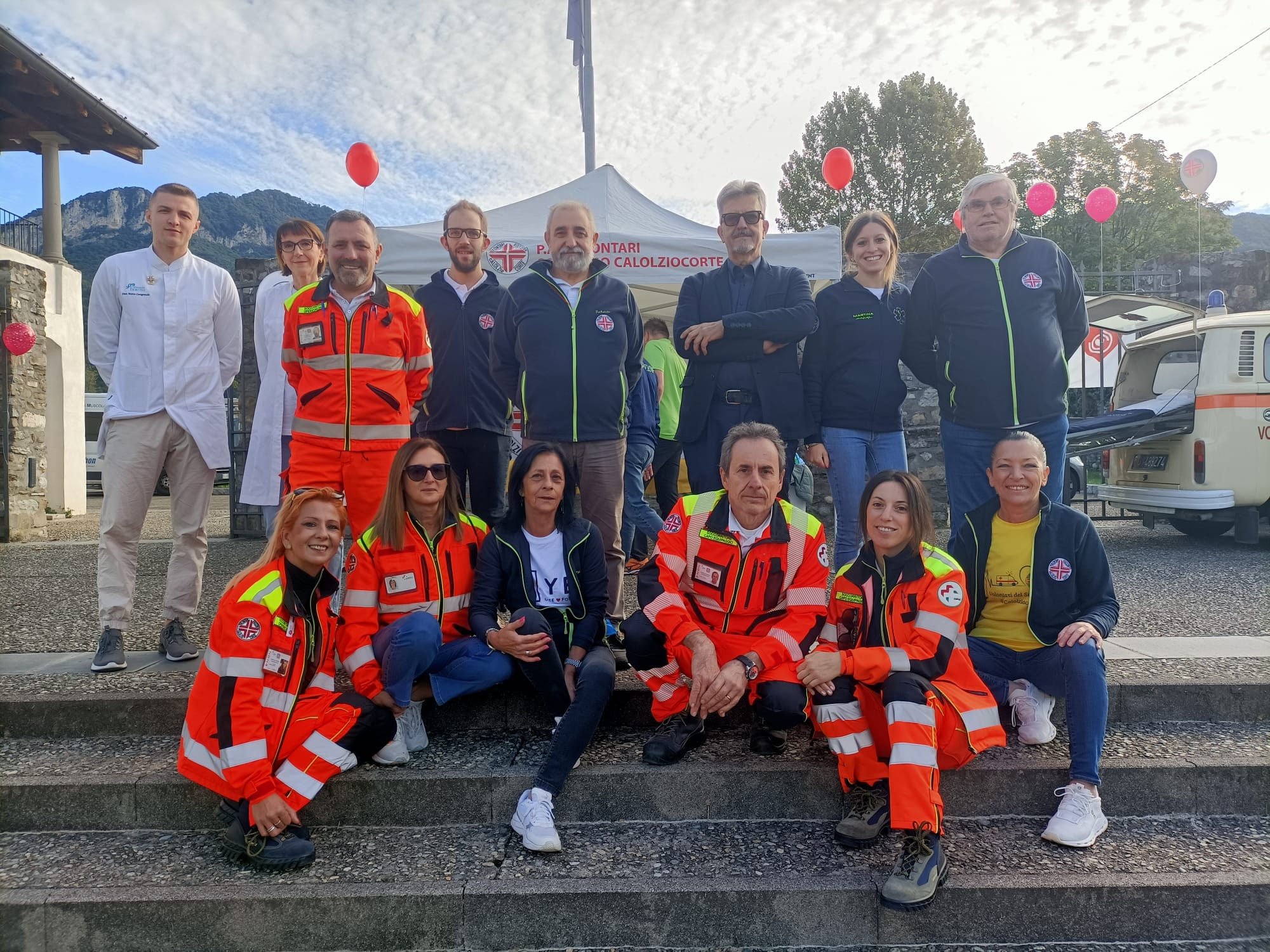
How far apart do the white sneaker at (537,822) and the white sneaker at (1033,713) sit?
1.67m

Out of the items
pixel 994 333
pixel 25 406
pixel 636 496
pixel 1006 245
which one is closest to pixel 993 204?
pixel 1006 245

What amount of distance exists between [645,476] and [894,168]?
23.9 metres

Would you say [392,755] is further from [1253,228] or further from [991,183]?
[1253,228]

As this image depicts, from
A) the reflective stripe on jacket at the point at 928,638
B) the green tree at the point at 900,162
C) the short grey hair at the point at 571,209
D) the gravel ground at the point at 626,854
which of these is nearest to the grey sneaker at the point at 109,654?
the gravel ground at the point at 626,854

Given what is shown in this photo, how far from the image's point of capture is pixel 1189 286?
46.5ft

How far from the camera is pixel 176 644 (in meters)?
3.44

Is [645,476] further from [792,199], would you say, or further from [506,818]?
[792,199]

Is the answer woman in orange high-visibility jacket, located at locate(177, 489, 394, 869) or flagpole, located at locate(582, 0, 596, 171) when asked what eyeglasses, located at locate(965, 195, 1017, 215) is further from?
flagpole, located at locate(582, 0, 596, 171)

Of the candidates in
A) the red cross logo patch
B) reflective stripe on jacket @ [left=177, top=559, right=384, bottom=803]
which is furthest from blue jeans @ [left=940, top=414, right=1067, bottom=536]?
the red cross logo patch

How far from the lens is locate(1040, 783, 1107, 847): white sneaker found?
2.40 m

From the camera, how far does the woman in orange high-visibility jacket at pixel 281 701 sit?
234 centimetres

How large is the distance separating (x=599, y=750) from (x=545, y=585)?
0.63m

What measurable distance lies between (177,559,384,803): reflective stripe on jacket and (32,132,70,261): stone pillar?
14.9 metres

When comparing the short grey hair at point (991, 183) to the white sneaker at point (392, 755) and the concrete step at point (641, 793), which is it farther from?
the white sneaker at point (392, 755)
